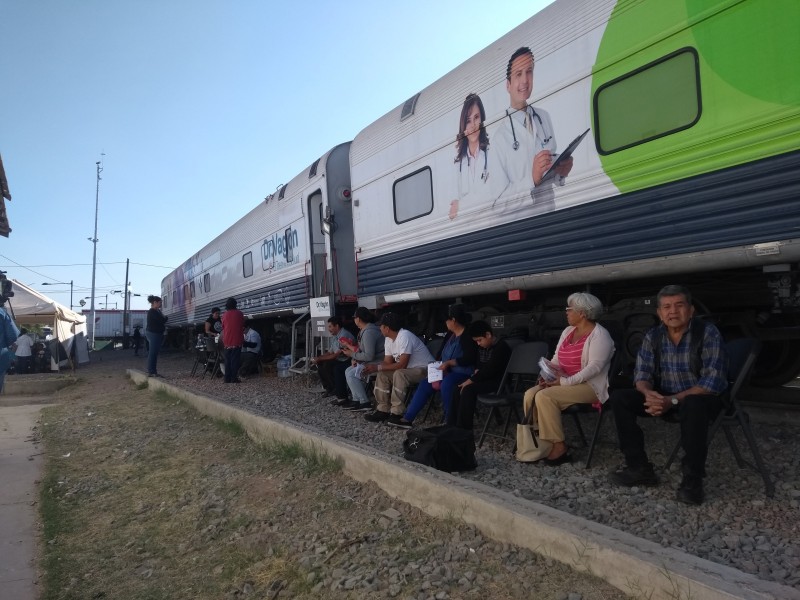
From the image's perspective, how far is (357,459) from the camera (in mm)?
Answer: 4309

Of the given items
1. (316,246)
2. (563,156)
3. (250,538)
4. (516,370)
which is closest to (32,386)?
(316,246)

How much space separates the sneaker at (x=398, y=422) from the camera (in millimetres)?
5992

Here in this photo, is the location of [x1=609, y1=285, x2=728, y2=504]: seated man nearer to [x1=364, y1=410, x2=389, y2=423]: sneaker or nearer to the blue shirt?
the blue shirt

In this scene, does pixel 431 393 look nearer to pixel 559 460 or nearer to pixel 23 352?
pixel 559 460

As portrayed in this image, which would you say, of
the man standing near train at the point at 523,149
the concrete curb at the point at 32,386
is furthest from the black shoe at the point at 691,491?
the concrete curb at the point at 32,386

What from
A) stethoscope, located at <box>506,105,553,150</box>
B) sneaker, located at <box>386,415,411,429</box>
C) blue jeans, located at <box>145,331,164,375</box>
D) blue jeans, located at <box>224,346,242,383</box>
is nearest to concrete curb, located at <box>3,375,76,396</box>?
blue jeans, located at <box>145,331,164,375</box>

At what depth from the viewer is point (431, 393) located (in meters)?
6.05

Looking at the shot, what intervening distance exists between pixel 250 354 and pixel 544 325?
7473mm

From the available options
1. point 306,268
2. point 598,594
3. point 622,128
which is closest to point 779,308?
point 622,128

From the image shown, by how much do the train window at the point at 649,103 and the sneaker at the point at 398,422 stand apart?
3.07 meters

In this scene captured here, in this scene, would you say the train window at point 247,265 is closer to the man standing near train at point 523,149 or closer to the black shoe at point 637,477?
the man standing near train at point 523,149

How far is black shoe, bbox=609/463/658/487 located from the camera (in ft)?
12.1

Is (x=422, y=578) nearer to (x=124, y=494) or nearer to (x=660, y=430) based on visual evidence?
(x=660, y=430)

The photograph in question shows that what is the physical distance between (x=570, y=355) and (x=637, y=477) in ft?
3.49
